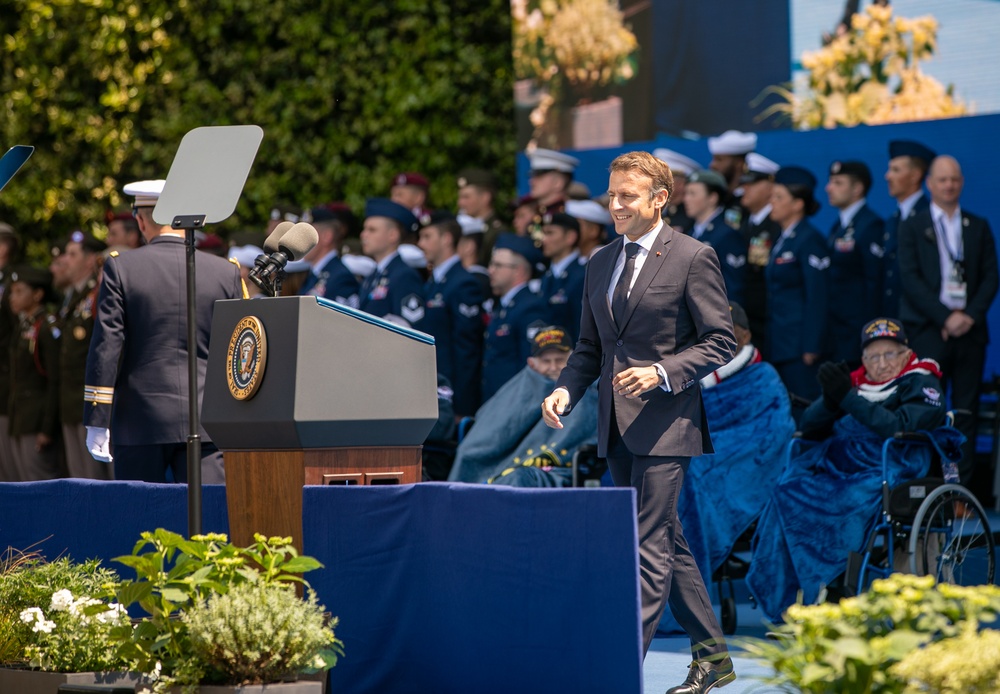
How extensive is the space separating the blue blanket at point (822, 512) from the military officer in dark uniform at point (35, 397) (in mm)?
5161

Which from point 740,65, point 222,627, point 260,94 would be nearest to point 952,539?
point 222,627

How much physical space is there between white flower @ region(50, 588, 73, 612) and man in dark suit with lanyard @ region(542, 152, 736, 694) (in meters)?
1.44

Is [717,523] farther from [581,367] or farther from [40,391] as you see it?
[40,391]

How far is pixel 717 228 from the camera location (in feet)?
28.9

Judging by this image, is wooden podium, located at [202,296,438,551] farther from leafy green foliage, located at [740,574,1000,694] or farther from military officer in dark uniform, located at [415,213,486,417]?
military officer in dark uniform, located at [415,213,486,417]

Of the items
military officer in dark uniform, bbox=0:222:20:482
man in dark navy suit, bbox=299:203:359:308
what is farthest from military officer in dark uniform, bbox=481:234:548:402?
military officer in dark uniform, bbox=0:222:20:482

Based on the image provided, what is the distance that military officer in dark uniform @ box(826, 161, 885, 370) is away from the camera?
8.63m

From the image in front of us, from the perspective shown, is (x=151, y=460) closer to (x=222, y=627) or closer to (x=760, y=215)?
(x=222, y=627)

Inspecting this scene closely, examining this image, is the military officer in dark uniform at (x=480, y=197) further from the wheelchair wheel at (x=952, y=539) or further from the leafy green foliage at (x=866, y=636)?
the leafy green foliage at (x=866, y=636)

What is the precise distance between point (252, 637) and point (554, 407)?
1196mm

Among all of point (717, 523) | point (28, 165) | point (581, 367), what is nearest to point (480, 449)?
point (717, 523)

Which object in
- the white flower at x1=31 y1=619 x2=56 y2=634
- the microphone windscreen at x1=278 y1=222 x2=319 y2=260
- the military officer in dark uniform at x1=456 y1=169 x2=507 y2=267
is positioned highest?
the military officer in dark uniform at x1=456 y1=169 x2=507 y2=267

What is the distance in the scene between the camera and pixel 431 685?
14.2 ft

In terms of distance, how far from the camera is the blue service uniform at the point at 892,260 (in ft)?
27.7
